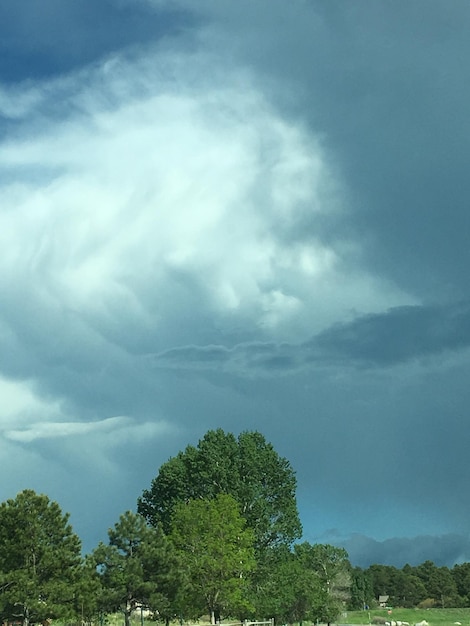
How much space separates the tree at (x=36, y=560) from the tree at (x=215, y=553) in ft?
67.2

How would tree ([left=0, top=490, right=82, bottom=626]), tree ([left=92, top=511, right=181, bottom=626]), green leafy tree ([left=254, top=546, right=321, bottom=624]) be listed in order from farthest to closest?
green leafy tree ([left=254, top=546, right=321, bottom=624]) < tree ([left=92, top=511, right=181, bottom=626]) < tree ([left=0, top=490, right=82, bottom=626])

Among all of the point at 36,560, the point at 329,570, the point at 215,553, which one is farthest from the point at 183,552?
the point at 329,570

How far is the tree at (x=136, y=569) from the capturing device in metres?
68.0

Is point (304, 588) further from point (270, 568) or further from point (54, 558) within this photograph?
point (54, 558)

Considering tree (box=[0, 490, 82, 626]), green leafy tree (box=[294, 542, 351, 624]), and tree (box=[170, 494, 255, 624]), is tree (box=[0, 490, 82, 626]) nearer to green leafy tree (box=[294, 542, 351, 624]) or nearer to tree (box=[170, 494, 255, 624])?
tree (box=[170, 494, 255, 624])

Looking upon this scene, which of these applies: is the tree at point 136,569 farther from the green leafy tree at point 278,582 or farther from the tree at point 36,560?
the green leafy tree at point 278,582

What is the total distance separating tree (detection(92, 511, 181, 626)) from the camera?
68000mm

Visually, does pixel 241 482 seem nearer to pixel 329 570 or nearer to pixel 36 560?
pixel 36 560

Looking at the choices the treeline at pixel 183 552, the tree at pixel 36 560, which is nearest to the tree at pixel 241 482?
the treeline at pixel 183 552

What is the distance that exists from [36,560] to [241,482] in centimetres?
3782

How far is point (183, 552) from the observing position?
8388cm

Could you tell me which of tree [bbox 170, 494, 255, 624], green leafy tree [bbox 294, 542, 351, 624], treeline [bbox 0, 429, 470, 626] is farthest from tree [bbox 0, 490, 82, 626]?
green leafy tree [bbox 294, 542, 351, 624]

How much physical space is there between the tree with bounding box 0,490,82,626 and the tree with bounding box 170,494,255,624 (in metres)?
20.5

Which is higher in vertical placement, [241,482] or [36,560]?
[241,482]
